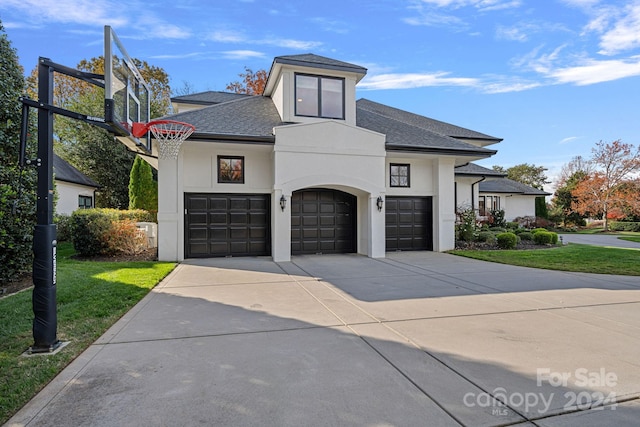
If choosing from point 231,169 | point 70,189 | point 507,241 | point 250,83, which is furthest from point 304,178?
point 250,83

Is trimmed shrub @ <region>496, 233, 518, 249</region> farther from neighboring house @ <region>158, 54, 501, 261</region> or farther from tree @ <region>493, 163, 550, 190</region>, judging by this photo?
tree @ <region>493, 163, 550, 190</region>

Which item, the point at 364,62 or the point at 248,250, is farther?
the point at 364,62

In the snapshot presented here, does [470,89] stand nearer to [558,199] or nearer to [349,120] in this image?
[349,120]

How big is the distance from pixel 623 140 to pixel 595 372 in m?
34.5

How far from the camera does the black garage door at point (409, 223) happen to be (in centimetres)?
1352

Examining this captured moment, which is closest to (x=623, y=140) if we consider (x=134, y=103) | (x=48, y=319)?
(x=134, y=103)

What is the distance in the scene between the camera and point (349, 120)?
12836 millimetres

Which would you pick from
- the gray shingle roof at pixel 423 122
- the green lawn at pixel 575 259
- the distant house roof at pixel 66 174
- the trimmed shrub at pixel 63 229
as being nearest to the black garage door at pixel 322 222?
the green lawn at pixel 575 259

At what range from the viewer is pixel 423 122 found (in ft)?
65.0

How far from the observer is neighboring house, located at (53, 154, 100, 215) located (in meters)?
17.0

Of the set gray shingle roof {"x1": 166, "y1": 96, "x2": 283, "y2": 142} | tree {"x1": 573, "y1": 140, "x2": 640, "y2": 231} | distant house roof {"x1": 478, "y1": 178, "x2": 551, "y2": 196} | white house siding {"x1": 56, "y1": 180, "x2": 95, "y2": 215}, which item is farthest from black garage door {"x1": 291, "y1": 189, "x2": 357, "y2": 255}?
tree {"x1": 573, "y1": 140, "x2": 640, "y2": 231}

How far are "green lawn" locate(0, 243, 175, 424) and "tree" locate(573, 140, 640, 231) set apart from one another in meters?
35.0

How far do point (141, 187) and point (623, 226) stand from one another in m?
38.5

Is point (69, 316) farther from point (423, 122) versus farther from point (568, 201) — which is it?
point (568, 201)
